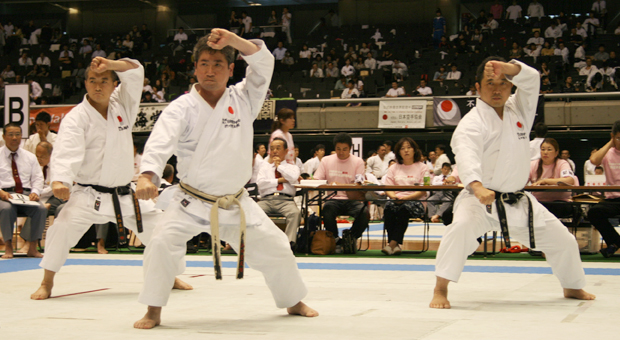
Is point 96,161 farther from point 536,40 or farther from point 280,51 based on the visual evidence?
point 280,51

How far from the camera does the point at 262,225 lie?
3.11m

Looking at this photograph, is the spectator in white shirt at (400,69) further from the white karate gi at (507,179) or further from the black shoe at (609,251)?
the white karate gi at (507,179)

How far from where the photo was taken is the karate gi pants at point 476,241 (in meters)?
3.54

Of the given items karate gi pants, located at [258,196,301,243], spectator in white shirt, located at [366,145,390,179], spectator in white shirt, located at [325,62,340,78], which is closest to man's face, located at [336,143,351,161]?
karate gi pants, located at [258,196,301,243]

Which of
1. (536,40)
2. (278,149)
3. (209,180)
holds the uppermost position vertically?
(536,40)

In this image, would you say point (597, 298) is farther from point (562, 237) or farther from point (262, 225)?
point (262, 225)

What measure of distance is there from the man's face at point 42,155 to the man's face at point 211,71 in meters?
5.40

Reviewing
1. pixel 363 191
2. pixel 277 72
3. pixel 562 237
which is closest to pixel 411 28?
pixel 277 72

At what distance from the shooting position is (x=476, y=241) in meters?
3.61

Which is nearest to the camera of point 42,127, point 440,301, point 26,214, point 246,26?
point 440,301

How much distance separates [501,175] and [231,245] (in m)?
1.68

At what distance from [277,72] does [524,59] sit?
286 inches

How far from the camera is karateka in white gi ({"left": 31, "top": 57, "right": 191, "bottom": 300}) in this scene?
391 centimetres

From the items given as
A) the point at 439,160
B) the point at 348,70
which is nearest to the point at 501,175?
the point at 439,160
